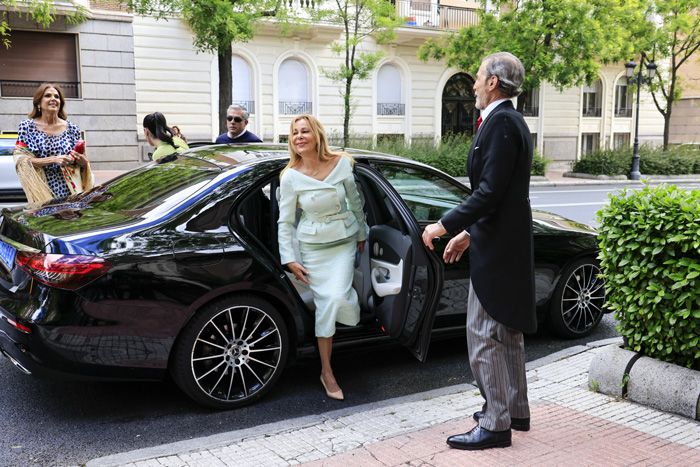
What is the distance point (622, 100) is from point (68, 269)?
37.9m

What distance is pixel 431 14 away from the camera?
30.8 meters

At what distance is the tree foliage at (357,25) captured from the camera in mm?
23828

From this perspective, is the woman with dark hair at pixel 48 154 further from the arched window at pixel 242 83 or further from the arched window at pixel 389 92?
the arched window at pixel 389 92

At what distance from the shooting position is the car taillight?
3.69 m

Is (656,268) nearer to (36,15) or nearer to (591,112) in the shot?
(36,15)

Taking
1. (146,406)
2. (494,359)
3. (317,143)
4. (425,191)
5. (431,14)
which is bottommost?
(146,406)

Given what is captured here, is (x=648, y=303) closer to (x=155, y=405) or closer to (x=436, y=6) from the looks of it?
(x=155, y=405)

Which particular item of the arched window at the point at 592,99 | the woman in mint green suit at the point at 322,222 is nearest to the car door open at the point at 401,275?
the woman in mint green suit at the point at 322,222

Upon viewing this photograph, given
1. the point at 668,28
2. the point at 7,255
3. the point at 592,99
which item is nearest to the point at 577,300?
the point at 7,255

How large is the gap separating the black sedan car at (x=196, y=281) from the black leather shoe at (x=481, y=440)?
622 millimetres

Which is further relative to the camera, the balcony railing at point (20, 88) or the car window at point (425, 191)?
the balcony railing at point (20, 88)

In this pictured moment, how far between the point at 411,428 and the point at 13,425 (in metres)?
2.32

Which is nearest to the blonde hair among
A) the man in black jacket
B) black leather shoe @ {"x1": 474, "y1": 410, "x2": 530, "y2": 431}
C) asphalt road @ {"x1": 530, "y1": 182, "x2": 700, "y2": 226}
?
the man in black jacket

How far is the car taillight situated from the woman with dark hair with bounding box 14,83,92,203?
7.23ft
